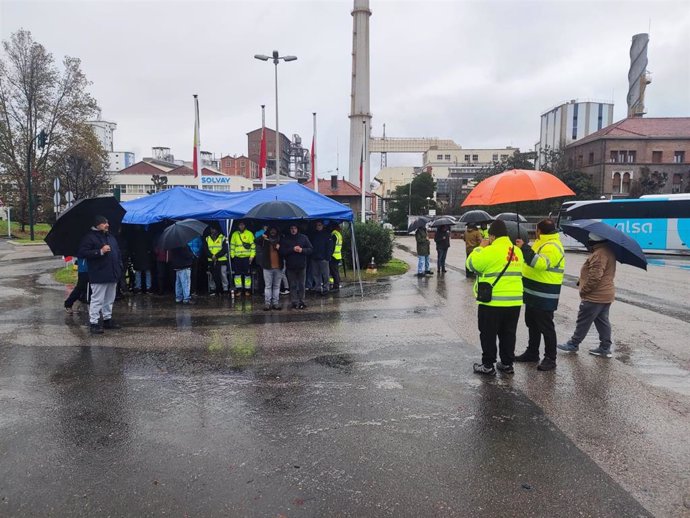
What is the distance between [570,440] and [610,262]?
3067 mm

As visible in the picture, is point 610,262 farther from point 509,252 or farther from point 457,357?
point 457,357

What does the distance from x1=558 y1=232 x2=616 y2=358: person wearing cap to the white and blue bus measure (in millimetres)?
22291

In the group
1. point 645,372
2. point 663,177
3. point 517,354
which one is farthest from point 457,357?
point 663,177

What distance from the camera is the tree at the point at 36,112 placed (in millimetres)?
39000

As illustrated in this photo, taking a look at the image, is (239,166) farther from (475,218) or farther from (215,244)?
(475,218)

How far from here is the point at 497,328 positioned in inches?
225

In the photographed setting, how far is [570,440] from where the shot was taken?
4324 mm

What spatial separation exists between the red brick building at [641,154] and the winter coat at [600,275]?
6556 cm

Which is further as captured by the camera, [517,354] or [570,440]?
[517,354]

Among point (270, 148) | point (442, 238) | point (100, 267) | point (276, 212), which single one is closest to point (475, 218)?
point (276, 212)

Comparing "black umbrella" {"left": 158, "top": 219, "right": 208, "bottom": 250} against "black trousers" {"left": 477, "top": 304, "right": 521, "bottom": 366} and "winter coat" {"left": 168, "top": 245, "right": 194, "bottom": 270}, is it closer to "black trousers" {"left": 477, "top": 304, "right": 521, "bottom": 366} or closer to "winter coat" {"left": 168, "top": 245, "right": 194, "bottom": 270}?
"winter coat" {"left": 168, "top": 245, "right": 194, "bottom": 270}

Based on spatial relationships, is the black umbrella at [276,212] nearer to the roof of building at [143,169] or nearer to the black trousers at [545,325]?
the black trousers at [545,325]

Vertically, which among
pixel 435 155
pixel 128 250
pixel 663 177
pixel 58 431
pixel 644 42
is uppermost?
pixel 644 42

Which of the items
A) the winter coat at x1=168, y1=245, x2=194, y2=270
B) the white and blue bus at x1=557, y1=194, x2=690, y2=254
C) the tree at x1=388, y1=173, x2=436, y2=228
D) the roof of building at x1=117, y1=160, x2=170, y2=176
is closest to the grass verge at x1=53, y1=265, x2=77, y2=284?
the winter coat at x1=168, y1=245, x2=194, y2=270
